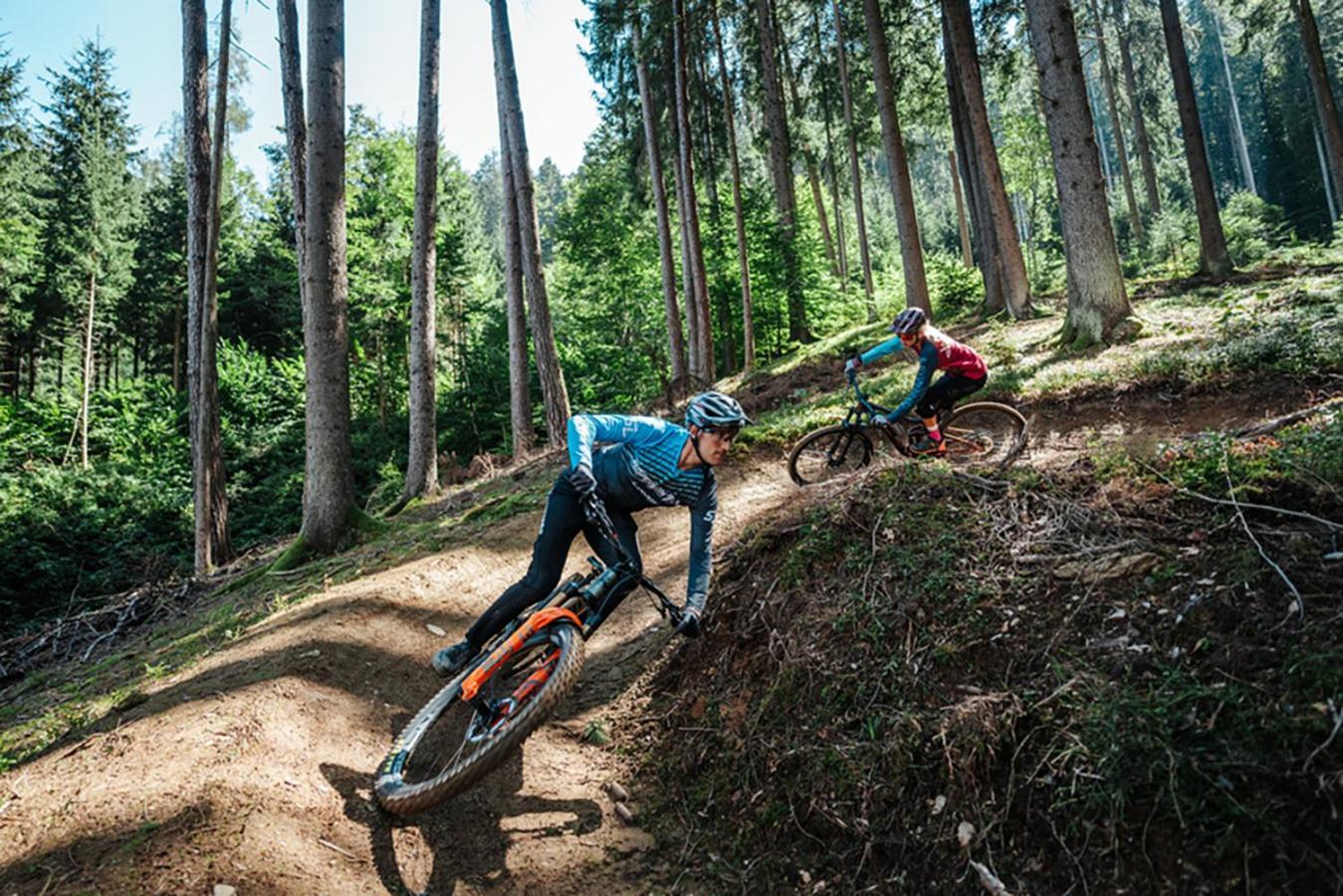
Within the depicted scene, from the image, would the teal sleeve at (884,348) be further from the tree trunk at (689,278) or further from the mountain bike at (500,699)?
the tree trunk at (689,278)

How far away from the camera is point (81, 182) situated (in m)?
28.7

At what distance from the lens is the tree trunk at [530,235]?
48.8 feet

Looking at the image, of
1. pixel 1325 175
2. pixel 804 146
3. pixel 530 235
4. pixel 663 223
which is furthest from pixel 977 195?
pixel 1325 175

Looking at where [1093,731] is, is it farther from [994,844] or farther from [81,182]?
[81,182]

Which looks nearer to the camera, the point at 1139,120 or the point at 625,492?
the point at 625,492

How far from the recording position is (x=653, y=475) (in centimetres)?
449

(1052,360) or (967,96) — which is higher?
(967,96)

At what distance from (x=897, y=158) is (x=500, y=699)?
15018 mm

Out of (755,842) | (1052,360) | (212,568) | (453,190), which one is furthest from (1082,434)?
(453,190)

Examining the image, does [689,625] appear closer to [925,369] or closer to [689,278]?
[925,369]

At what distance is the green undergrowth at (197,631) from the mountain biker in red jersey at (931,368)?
5299 mm

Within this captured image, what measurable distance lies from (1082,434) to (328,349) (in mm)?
9493

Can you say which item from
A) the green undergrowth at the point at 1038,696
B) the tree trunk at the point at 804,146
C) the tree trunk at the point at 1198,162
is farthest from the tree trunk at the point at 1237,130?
the green undergrowth at the point at 1038,696

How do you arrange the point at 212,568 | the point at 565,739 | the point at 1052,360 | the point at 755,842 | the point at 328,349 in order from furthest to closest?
the point at 212,568
the point at 1052,360
the point at 328,349
the point at 565,739
the point at 755,842
